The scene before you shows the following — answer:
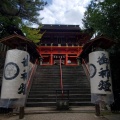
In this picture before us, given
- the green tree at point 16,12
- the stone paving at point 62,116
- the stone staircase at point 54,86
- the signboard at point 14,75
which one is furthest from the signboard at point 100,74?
the green tree at point 16,12

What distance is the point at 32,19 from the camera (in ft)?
45.0

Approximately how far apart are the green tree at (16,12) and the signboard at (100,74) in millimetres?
7472

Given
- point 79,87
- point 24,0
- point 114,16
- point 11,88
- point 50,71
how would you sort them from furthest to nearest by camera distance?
1. point 50,71
2. point 24,0
3. point 79,87
4. point 114,16
5. point 11,88

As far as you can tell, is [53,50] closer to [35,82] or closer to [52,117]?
[35,82]

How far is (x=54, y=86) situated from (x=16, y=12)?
649 centimetres

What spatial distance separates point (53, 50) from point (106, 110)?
66.6 ft

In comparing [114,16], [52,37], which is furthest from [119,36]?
[52,37]

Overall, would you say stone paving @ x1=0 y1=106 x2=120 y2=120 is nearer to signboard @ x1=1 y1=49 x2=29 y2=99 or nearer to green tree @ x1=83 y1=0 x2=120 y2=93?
signboard @ x1=1 y1=49 x2=29 y2=99

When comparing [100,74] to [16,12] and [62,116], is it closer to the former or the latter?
[62,116]

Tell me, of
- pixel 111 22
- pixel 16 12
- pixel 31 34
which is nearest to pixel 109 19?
pixel 111 22

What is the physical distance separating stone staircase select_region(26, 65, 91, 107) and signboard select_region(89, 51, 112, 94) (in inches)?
102

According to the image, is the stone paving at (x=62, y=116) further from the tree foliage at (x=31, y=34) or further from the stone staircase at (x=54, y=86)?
the tree foliage at (x=31, y=34)

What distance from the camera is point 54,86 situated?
1070 cm

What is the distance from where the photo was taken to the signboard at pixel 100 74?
652 cm
